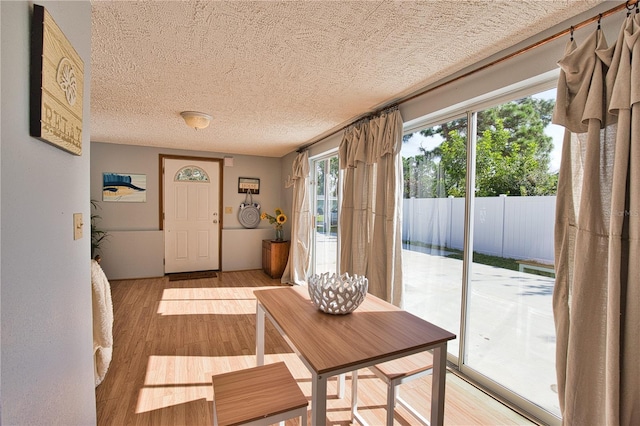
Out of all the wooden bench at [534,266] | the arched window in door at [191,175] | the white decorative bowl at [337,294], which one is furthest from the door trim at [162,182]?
the wooden bench at [534,266]

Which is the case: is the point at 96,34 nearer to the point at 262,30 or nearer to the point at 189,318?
the point at 262,30

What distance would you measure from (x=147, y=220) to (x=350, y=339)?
5.02 metres

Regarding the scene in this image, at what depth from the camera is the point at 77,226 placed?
4.22 feet

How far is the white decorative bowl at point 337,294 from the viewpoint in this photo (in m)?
1.30

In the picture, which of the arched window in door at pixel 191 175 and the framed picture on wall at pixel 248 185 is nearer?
the arched window in door at pixel 191 175

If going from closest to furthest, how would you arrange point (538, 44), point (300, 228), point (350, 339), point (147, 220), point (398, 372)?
point (350, 339)
point (398, 372)
point (538, 44)
point (300, 228)
point (147, 220)

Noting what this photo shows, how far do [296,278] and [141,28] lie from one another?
3858mm

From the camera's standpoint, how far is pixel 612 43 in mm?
1334

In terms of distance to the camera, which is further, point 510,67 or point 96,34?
point 510,67

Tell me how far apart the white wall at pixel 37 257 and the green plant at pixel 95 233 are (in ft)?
13.1

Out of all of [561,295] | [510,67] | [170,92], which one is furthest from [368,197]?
[170,92]

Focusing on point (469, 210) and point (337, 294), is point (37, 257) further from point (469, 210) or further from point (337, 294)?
point (469, 210)

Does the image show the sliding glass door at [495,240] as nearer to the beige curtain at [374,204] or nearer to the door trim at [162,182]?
the beige curtain at [374,204]

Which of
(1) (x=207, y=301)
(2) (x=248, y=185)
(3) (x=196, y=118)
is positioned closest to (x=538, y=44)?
(3) (x=196, y=118)
